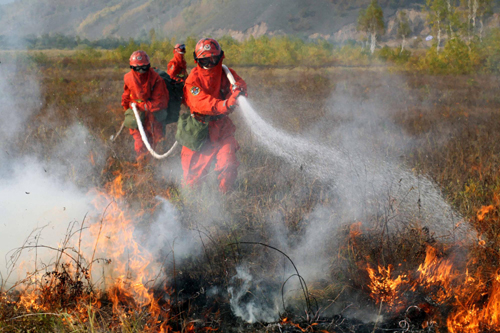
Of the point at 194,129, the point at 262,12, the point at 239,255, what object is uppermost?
the point at 262,12

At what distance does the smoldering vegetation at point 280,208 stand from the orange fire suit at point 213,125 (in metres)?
0.23

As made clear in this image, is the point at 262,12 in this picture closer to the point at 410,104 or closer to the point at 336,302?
the point at 410,104

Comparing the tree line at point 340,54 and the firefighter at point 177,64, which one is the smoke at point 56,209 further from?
the tree line at point 340,54

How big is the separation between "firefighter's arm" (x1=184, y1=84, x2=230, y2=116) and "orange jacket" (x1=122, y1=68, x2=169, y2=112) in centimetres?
107

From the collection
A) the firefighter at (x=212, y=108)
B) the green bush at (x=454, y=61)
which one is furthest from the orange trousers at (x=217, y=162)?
the green bush at (x=454, y=61)

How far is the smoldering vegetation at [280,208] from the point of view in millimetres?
2715

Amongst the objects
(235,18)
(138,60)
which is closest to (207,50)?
(138,60)

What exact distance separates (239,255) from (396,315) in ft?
4.12

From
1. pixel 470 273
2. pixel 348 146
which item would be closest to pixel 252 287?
pixel 470 273

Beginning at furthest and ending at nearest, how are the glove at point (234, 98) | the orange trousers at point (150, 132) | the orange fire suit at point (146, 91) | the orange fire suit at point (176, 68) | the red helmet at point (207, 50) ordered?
the orange fire suit at point (176, 68) → the orange trousers at point (150, 132) → the orange fire suit at point (146, 91) → the red helmet at point (207, 50) → the glove at point (234, 98)

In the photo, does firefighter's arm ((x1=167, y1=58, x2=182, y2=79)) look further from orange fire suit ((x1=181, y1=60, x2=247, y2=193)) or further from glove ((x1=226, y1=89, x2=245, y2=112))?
glove ((x1=226, y1=89, x2=245, y2=112))

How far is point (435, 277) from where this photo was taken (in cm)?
266

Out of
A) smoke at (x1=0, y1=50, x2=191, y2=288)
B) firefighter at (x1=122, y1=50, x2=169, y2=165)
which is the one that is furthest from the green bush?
smoke at (x1=0, y1=50, x2=191, y2=288)

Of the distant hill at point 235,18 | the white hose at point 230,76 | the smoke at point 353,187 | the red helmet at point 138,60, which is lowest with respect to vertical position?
the smoke at point 353,187
